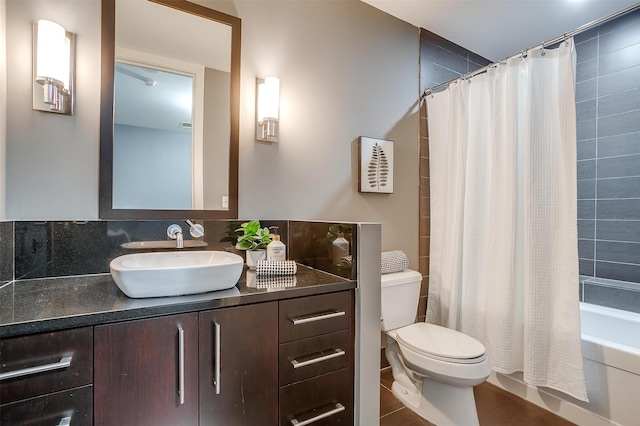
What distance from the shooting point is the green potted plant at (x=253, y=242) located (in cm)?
149

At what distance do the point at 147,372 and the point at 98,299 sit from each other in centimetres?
28

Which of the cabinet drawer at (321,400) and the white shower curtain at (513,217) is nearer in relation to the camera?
the cabinet drawer at (321,400)

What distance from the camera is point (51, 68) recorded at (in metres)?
1.16

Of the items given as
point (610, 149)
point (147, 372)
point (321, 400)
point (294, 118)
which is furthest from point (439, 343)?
point (610, 149)

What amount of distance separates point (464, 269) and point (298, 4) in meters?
1.93

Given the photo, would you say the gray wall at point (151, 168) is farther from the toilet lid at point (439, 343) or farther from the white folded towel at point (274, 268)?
the toilet lid at point (439, 343)

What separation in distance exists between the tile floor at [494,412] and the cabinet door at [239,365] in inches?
35.9

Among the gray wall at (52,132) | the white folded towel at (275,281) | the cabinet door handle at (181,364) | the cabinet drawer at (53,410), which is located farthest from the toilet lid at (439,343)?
the gray wall at (52,132)

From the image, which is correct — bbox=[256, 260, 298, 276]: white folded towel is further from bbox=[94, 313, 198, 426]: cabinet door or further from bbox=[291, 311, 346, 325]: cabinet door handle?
bbox=[94, 313, 198, 426]: cabinet door

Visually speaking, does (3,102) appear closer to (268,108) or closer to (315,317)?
(268,108)

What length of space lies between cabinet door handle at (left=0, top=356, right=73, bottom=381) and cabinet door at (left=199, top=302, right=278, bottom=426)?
1.12 feet

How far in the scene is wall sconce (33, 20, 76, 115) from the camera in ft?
3.80

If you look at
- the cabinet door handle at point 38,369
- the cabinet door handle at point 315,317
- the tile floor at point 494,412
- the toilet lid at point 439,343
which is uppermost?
the cabinet door handle at point 38,369

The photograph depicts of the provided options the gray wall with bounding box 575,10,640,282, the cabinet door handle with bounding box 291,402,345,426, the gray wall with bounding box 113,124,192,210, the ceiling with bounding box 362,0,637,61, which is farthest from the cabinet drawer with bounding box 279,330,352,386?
the gray wall with bounding box 575,10,640,282
